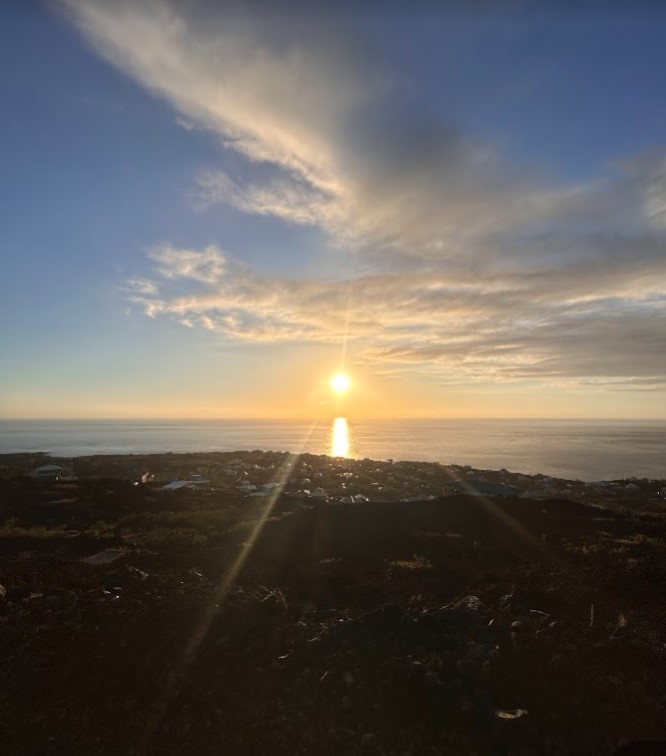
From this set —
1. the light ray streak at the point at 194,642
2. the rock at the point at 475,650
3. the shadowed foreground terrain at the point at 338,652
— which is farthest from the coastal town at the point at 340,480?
the rock at the point at 475,650

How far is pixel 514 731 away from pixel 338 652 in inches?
134

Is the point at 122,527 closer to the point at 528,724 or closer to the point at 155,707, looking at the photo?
the point at 155,707

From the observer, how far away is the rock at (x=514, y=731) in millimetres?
6820

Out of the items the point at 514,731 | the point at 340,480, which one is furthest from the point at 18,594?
the point at 340,480

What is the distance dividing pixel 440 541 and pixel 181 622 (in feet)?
37.7

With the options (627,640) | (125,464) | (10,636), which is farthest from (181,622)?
(125,464)

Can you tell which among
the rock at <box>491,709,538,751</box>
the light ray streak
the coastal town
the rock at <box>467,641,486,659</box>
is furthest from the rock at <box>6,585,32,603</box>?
the coastal town

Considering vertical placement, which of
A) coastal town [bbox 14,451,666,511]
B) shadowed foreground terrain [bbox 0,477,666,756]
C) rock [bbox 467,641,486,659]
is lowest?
coastal town [bbox 14,451,666,511]

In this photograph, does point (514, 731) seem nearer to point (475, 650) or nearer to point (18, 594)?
point (475, 650)

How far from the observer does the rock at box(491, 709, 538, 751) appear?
6.82 metres

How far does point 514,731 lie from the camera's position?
696 centimetres

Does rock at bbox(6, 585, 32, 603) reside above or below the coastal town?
above

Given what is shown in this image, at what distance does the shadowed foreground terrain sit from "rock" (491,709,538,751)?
3cm

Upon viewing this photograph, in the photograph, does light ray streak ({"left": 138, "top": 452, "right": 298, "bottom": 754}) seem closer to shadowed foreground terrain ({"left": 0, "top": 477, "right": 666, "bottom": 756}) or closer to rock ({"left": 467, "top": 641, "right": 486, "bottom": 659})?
shadowed foreground terrain ({"left": 0, "top": 477, "right": 666, "bottom": 756})
